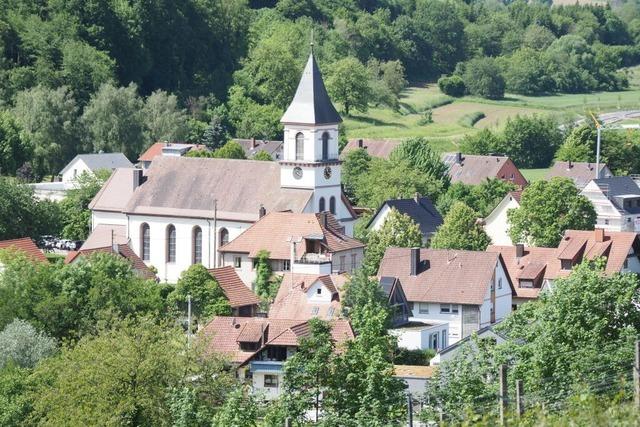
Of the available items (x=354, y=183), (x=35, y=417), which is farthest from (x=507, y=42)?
(x=35, y=417)

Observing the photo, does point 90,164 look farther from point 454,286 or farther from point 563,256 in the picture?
point 454,286

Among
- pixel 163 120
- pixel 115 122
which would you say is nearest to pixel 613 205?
pixel 115 122

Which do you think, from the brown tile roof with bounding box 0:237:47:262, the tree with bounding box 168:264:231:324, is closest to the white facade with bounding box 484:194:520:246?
the tree with bounding box 168:264:231:324

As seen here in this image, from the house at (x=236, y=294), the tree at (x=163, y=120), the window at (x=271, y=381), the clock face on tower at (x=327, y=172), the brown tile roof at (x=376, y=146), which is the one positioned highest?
the tree at (x=163, y=120)

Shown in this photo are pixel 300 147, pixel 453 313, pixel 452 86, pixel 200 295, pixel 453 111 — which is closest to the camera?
pixel 200 295

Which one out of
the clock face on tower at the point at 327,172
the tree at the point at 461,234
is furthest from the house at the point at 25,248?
the tree at the point at 461,234

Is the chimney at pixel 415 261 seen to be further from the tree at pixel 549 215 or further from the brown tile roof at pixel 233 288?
the tree at pixel 549 215

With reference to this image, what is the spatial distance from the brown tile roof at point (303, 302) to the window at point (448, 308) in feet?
9.63

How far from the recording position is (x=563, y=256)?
6494cm

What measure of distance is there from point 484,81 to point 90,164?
2018 inches

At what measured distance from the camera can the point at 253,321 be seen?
2060 inches

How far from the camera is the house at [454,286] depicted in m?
59.0

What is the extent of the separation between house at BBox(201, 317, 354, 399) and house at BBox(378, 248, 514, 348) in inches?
286

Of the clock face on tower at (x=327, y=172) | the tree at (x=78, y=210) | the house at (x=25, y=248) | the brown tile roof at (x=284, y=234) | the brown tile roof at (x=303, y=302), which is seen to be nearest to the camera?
the brown tile roof at (x=303, y=302)
